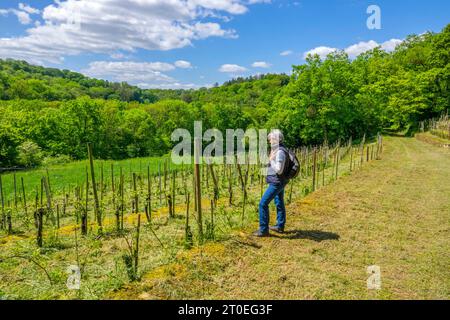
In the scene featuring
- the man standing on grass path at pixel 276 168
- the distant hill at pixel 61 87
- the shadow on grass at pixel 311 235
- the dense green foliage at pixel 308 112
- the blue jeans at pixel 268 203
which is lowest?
the shadow on grass at pixel 311 235

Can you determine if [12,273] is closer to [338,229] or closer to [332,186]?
[338,229]

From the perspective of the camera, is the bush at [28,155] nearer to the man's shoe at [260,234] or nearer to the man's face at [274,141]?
the man's shoe at [260,234]

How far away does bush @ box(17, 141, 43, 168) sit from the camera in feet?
93.4

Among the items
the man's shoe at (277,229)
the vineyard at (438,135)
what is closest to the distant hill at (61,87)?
the vineyard at (438,135)

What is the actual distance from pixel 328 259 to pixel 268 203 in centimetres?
123

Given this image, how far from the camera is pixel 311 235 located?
5527 millimetres

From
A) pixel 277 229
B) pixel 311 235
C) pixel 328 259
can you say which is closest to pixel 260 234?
pixel 277 229

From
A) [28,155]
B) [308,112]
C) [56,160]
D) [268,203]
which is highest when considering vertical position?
[308,112]

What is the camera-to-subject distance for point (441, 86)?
109 ft

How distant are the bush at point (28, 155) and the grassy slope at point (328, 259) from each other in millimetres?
29008

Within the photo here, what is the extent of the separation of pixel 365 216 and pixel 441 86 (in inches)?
1362

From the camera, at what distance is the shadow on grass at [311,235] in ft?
17.6

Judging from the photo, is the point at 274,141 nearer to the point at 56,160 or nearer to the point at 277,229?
the point at 277,229

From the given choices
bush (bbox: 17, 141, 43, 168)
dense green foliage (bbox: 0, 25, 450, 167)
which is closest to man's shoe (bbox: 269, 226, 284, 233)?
dense green foliage (bbox: 0, 25, 450, 167)
